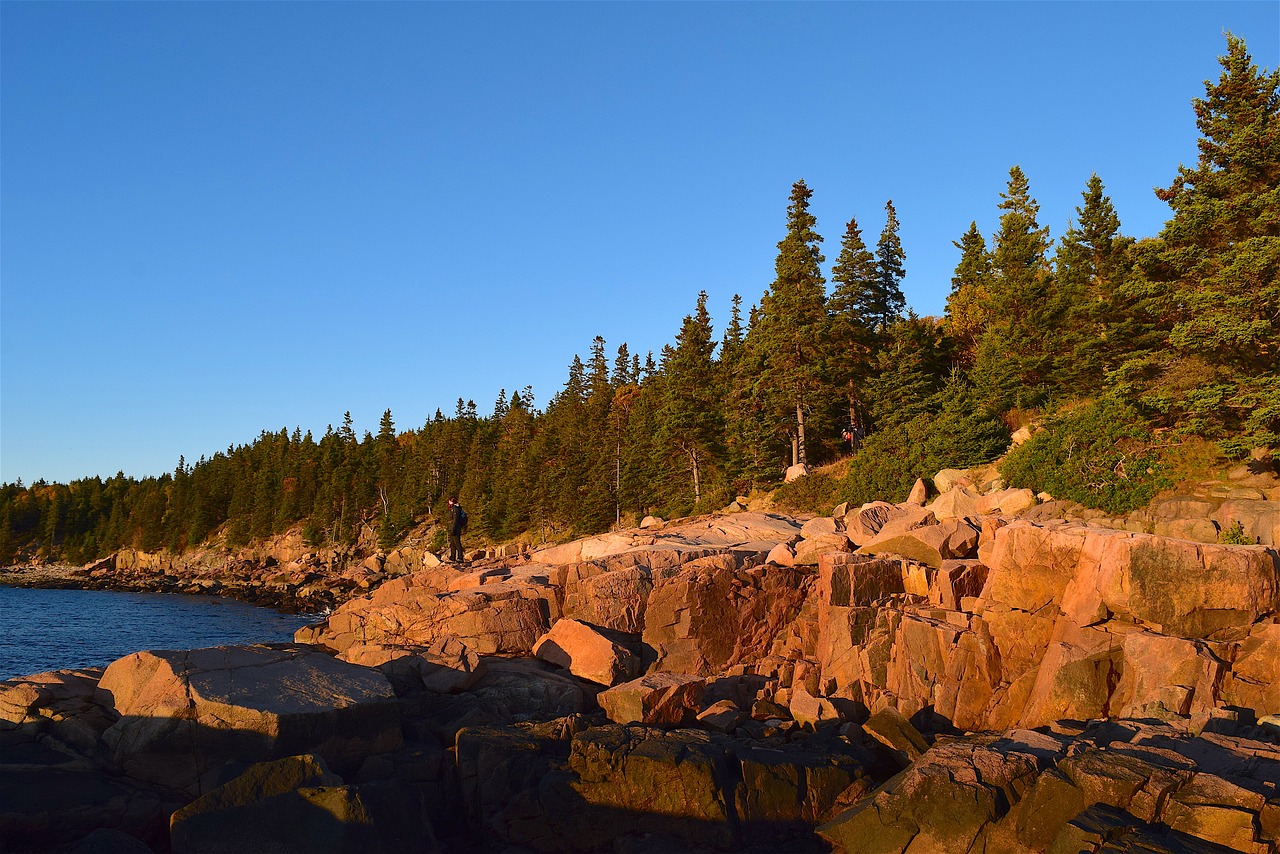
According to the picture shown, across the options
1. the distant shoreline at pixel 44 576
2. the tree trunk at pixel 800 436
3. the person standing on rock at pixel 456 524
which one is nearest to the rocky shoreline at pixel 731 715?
the person standing on rock at pixel 456 524

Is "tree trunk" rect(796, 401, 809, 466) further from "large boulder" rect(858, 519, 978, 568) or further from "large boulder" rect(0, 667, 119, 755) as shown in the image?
"large boulder" rect(0, 667, 119, 755)

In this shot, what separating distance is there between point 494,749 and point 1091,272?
39870mm

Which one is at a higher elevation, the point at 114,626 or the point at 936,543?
the point at 936,543

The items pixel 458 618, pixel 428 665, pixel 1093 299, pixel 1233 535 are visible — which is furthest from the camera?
pixel 1093 299

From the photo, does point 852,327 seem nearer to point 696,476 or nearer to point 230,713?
point 696,476

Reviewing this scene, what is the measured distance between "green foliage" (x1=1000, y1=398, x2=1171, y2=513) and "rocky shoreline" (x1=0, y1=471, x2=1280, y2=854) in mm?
6237

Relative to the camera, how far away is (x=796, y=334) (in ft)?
144

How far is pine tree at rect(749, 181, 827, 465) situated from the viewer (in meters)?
44.0

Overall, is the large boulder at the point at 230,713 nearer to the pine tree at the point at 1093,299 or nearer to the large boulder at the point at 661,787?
the large boulder at the point at 661,787

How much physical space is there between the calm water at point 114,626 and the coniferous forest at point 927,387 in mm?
23532

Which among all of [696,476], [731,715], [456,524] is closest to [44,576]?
[696,476]

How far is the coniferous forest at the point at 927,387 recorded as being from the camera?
79.0 feet

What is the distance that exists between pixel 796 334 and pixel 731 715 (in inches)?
1233

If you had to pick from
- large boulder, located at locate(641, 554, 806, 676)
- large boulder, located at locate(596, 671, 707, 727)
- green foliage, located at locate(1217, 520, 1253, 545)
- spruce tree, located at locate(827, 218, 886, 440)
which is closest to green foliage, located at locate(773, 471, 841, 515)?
spruce tree, located at locate(827, 218, 886, 440)
